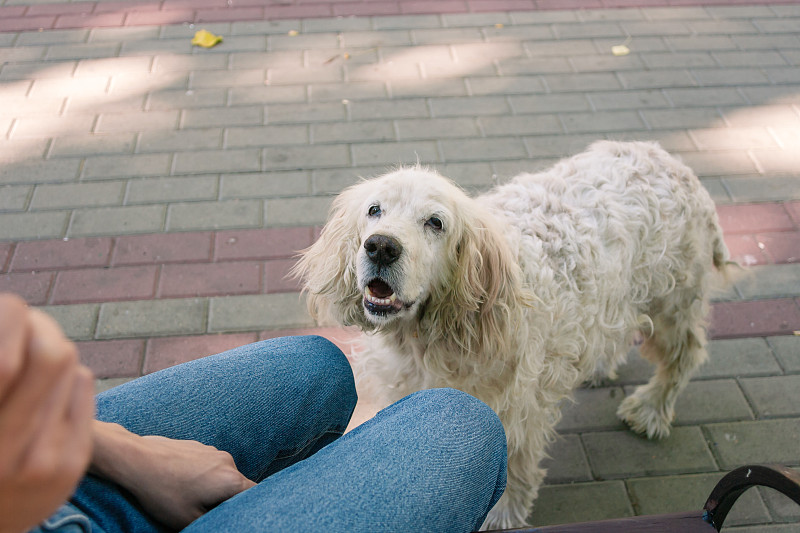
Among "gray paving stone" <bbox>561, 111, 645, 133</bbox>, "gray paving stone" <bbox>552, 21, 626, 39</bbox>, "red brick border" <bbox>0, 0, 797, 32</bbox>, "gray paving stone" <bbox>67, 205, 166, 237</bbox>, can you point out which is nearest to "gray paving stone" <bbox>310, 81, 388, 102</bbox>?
"red brick border" <bbox>0, 0, 797, 32</bbox>

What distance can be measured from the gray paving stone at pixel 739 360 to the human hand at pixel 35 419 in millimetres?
2840

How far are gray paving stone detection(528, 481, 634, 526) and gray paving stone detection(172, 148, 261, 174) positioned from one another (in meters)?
2.51

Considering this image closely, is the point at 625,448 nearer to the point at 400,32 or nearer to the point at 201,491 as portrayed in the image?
the point at 201,491

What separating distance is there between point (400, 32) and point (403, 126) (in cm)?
119

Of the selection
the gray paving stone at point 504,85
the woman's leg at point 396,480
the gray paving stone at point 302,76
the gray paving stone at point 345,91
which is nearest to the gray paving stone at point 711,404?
the woman's leg at point 396,480

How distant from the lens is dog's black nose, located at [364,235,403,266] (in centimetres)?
179

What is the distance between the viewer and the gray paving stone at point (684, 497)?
7.64 ft

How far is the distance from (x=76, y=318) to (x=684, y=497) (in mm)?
2844

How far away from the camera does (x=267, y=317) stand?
9.76ft

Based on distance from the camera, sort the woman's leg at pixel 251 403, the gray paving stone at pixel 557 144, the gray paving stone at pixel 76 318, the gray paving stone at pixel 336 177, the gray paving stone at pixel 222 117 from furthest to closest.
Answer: the gray paving stone at pixel 222 117, the gray paving stone at pixel 557 144, the gray paving stone at pixel 336 177, the gray paving stone at pixel 76 318, the woman's leg at pixel 251 403

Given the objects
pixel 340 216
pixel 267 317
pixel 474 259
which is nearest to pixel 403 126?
pixel 267 317

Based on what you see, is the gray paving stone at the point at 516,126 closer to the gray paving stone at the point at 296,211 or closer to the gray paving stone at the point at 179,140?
the gray paving stone at the point at 296,211

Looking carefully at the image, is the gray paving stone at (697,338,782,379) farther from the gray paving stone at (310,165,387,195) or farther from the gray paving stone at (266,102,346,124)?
the gray paving stone at (266,102,346,124)

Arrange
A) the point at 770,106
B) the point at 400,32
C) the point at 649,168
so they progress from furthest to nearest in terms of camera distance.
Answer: the point at 400,32 < the point at 770,106 < the point at 649,168
